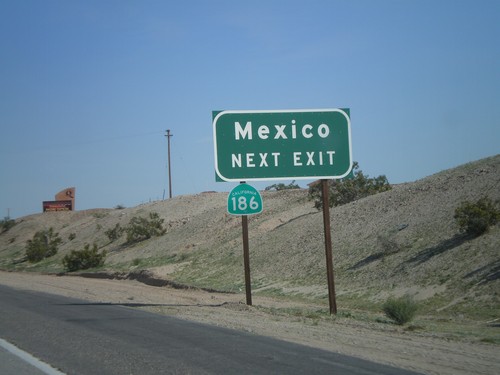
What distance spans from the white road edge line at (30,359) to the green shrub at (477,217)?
18255mm

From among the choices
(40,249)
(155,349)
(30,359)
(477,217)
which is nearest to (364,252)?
(477,217)

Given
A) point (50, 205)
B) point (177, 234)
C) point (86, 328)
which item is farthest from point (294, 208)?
point (50, 205)

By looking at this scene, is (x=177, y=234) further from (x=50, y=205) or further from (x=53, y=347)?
(x=50, y=205)

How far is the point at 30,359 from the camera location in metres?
11.2

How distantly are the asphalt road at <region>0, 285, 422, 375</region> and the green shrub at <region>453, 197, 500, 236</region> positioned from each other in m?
13.6

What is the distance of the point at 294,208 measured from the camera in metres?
52.7

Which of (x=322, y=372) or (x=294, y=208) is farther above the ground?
(x=294, y=208)

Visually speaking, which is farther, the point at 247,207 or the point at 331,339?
the point at 247,207

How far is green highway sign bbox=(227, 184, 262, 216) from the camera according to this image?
21.1 meters

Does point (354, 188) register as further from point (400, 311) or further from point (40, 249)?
point (40, 249)

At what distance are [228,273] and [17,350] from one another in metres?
26.0

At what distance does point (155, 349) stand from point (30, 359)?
2.19 m

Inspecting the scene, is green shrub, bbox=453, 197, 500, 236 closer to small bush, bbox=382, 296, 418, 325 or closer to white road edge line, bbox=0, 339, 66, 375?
small bush, bbox=382, 296, 418, 325

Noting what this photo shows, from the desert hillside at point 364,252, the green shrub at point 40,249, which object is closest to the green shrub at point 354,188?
the desert hillside at point 364,252
